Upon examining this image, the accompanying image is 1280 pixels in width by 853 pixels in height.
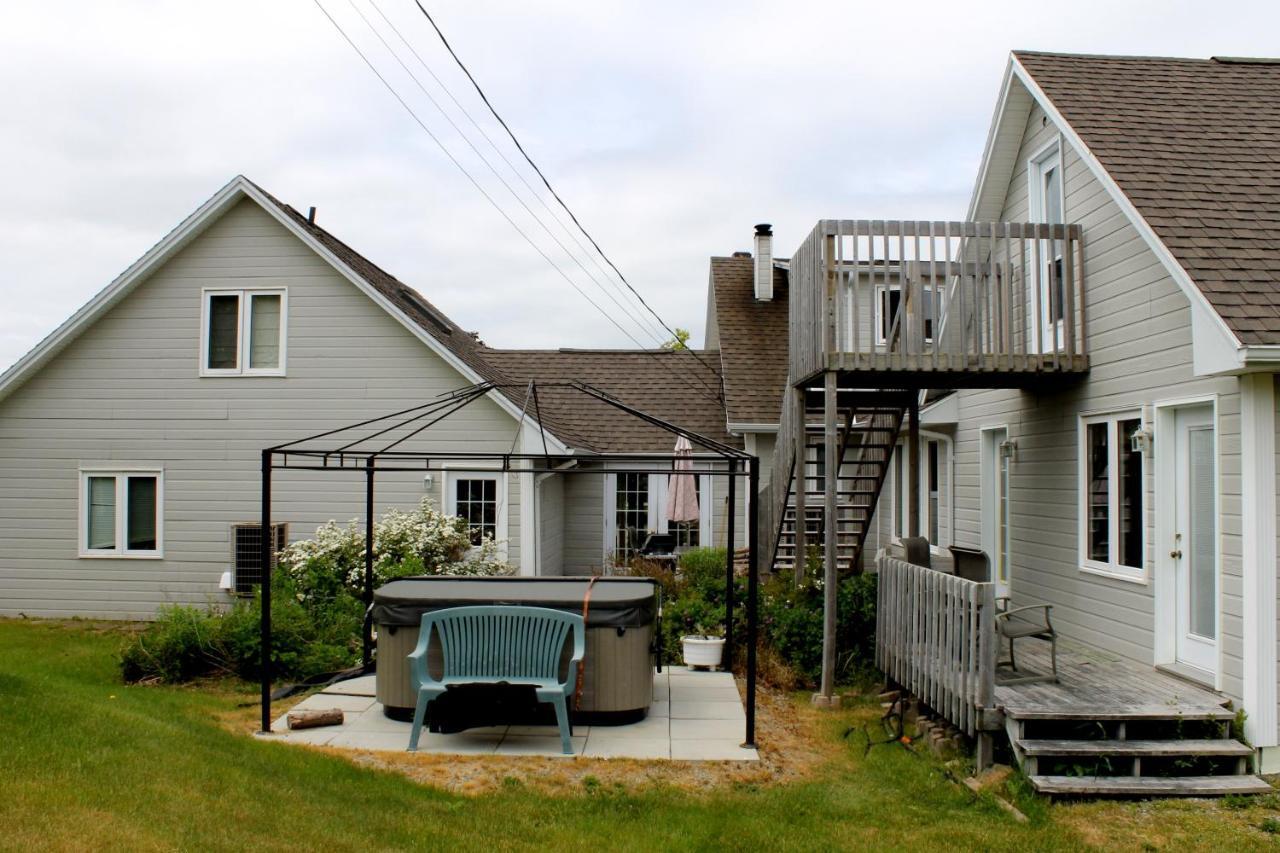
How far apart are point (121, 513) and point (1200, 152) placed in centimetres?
1420

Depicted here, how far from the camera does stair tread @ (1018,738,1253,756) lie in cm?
682

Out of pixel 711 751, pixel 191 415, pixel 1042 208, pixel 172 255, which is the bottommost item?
pixel 711 751

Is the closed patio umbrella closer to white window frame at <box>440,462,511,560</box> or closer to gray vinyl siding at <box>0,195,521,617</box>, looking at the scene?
white window frame at <box>440,462,511,560</box>

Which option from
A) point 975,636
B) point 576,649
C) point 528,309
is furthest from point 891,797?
point 528,309

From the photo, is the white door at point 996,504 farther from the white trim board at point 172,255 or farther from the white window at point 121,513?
the white window at point 121,513

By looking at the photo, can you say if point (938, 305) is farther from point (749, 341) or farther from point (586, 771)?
point (749, 341)

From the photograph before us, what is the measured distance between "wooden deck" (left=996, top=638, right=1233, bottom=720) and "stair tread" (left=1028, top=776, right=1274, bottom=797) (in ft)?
1.47

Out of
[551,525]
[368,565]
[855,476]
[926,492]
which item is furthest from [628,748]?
[926,492]

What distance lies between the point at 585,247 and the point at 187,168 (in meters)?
6.23

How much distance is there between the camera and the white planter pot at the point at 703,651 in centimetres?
1037

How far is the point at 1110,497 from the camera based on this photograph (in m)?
9.20

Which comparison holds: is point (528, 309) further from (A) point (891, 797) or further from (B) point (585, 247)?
(A) point (891, 797)

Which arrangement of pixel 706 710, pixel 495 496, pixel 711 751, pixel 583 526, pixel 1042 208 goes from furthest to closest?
pixel 583 526
pixel 495 496
pixel 1042 208
pixel 706 710
pixel 711 751

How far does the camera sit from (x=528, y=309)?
1244 inches
